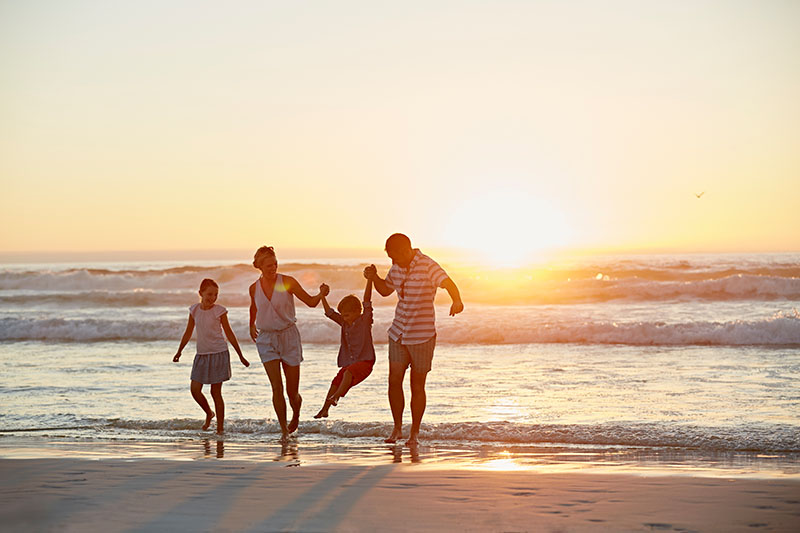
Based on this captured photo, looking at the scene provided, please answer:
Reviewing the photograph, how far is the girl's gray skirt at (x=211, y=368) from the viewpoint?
8.59 m

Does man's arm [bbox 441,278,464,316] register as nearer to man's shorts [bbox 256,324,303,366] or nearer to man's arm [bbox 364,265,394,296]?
man's arm [bbox 364,265,394,296]

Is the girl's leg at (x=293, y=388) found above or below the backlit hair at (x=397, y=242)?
below

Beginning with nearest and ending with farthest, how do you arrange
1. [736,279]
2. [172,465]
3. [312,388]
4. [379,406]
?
[172,465], [379,406], [312,388], [736,279]

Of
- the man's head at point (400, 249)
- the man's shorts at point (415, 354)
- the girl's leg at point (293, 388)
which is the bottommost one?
the girl's leg at point (293, 388)

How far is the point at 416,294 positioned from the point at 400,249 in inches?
17.1

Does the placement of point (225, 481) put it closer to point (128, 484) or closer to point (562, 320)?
point (128, 484)

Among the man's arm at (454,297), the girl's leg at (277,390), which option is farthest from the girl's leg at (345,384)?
the man's arm at (454,297)

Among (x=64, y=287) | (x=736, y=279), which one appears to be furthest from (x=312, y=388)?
(x=64, y=287)

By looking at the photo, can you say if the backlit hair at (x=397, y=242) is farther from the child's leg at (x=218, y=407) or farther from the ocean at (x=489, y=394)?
the child's leg at (x=218, y=407)

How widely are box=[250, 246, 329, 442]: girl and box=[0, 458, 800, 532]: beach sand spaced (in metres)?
1.73

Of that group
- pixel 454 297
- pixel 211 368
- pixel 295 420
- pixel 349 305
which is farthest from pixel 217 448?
pixel 454 297

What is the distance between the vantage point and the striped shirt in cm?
743

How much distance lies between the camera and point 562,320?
19.1 meters

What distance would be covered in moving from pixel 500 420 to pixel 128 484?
164 inches
